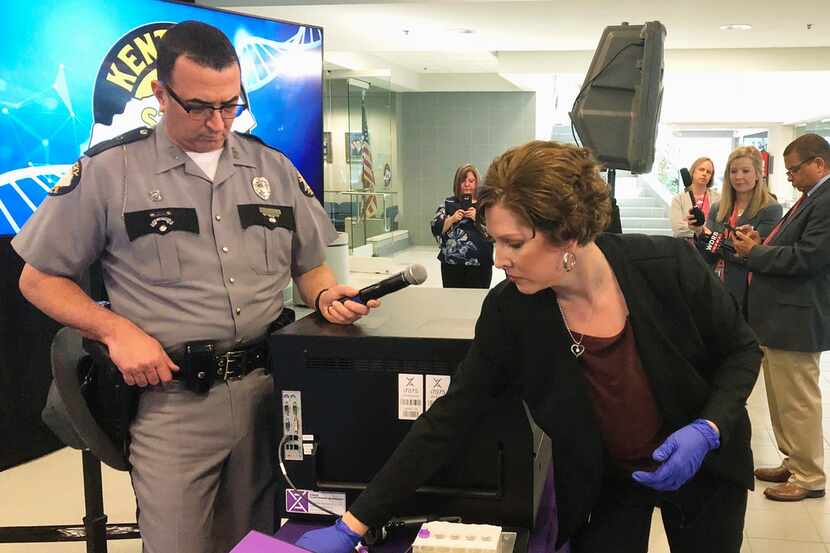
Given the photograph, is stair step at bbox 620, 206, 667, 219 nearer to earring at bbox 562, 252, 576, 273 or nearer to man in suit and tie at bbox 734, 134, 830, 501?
man in suit and tie at bbox 734, 134, 830, 501

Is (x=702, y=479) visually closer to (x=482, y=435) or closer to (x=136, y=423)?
(x=482, y=435)

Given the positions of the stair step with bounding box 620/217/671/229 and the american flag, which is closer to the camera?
the american flag

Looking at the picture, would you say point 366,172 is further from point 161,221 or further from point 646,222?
point 161,221

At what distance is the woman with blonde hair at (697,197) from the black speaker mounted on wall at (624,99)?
2897 millimetres

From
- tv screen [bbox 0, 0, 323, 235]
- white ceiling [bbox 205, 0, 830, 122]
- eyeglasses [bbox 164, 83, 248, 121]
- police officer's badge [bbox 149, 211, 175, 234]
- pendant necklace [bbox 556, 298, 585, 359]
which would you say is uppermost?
white ceiling [bbox 205, 0, 830, 122]

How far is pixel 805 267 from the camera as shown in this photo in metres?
3.01

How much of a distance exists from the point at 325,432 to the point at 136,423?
462 mm

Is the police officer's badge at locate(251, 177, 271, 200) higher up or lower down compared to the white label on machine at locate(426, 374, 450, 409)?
higher up

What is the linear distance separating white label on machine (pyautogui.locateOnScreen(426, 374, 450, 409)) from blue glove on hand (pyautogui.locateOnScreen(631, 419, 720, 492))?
34 centimetres

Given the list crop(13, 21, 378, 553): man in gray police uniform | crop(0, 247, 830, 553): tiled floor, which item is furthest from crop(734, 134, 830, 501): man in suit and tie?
crop(13, 21, 378, 553): man in gray police uniform

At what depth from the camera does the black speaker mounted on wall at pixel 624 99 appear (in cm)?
233

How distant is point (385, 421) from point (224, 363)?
404 millimetres

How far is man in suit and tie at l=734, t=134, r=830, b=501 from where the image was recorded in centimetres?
302

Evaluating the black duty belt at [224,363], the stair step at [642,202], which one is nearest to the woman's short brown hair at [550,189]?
the black duty belt at [224,363]
